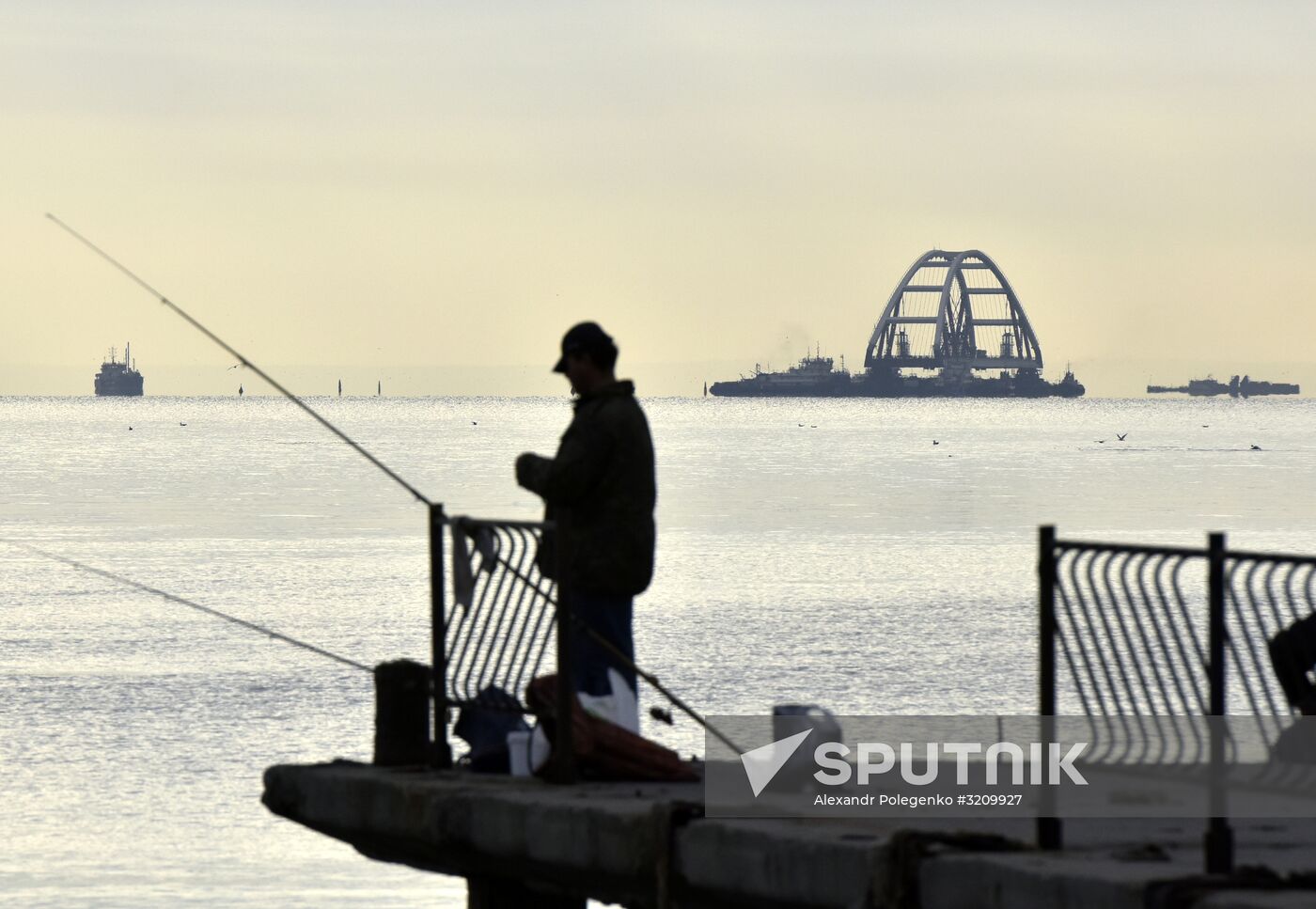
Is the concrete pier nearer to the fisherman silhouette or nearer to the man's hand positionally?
the fisherman silhouette

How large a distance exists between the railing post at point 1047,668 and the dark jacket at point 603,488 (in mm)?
2189

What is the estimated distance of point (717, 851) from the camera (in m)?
6.95

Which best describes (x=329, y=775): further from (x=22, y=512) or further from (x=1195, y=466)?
(x=1195, y=466)

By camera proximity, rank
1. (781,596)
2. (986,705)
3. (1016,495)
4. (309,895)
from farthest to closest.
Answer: (1016,495)
(781,596)
(986,705)
(309,895)

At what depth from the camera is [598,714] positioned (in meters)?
8.23

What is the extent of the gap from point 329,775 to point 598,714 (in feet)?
3.92

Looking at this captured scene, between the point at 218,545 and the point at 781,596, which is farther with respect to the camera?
the point at 218,545

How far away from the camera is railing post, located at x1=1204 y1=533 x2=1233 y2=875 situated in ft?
18.7

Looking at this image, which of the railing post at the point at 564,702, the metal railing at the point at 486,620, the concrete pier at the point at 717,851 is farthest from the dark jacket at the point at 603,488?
the concrete pier at the point at 717,851

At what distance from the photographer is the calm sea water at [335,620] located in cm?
1488

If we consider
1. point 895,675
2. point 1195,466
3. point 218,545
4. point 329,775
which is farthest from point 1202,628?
point 1195,466

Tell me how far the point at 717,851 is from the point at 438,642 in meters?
2.09

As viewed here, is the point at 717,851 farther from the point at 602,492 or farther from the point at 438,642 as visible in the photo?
the point at 438,642

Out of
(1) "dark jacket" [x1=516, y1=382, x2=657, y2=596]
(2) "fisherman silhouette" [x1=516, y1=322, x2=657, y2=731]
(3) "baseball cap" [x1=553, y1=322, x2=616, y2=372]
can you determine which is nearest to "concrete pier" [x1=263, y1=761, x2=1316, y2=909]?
(2) "fisherman silhouette" [x1=516, y1=322, x2=657, y2=731]
